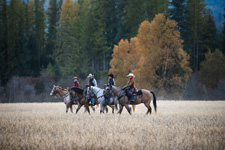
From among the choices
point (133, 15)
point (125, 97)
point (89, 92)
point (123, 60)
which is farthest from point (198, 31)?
point (125, 97)

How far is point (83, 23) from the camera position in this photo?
66375mm

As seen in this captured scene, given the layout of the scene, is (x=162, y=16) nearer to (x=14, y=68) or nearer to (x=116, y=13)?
(x=116, y=13)

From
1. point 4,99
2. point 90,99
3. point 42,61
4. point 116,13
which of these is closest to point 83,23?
point 116,13

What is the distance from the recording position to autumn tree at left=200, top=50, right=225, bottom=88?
168ft

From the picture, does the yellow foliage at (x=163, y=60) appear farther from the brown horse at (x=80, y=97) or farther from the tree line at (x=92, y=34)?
the brown horse at (x=80, y=97)

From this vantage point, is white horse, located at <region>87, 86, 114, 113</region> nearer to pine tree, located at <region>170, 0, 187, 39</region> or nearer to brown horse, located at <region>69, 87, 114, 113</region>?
brown horse, located at <region>69, 87, 114, 113</region>

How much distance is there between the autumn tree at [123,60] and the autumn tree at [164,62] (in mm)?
6681

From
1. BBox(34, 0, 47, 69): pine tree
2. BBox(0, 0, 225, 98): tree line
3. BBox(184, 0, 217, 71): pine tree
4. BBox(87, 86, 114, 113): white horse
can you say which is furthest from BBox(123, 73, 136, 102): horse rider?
BBox(34, 0, 47, 69): pine tree

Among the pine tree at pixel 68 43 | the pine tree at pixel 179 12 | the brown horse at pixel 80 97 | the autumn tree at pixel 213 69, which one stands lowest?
the brown horse at pixel 80 97

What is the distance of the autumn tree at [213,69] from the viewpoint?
168 feet

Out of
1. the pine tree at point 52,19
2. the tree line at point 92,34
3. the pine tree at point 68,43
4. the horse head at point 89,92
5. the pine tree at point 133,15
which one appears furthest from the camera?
the pine tree at point 52,19

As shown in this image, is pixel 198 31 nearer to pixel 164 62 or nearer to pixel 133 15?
pixel 133 15

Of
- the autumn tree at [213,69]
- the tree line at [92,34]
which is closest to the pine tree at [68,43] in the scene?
the tree line at [92,34]

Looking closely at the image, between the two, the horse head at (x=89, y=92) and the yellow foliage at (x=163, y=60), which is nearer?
the horse head at (x=89, y=92)
